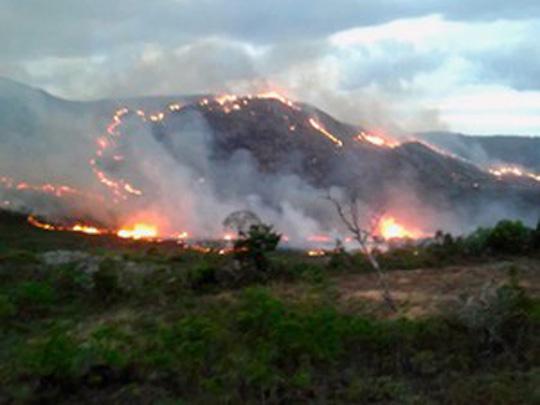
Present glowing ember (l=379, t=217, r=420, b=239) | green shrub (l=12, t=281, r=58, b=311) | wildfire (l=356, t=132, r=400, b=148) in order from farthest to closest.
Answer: wildfire (l=356, t=132, r=400, b=148), glowing ember (l=379, t=217, r=420, b=239), green shrub (l=12, t=281, r=58, b=311)

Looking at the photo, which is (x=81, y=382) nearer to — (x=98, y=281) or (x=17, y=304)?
(x=17, y=304)

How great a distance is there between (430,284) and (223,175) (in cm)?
2336

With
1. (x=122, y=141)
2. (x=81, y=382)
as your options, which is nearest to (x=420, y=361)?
(x=81, y=382)

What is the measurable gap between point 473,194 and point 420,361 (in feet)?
112

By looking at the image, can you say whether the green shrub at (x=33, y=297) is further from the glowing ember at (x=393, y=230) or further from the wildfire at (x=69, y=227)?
the glowing ember at (x=393, y=230)

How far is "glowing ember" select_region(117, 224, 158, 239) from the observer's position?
3122 cm

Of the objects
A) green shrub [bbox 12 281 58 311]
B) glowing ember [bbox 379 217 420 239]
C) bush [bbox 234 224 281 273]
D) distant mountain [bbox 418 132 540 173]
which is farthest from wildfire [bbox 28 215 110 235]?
distant mountain [bbox 418 132 540 173]

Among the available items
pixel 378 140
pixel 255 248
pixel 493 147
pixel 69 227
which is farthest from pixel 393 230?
pixel 493 147

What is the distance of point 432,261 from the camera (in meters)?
20.0

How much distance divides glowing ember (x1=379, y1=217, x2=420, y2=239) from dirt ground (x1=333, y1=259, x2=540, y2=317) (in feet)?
49.9

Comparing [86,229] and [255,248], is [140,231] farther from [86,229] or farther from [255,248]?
[255,248]

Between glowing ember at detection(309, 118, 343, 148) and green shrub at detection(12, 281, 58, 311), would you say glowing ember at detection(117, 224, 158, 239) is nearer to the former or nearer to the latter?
green shrub at detection(12, 281, 58, 311)

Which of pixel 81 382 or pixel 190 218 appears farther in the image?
pixel 190 218

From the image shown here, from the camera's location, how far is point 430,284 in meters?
16.0
